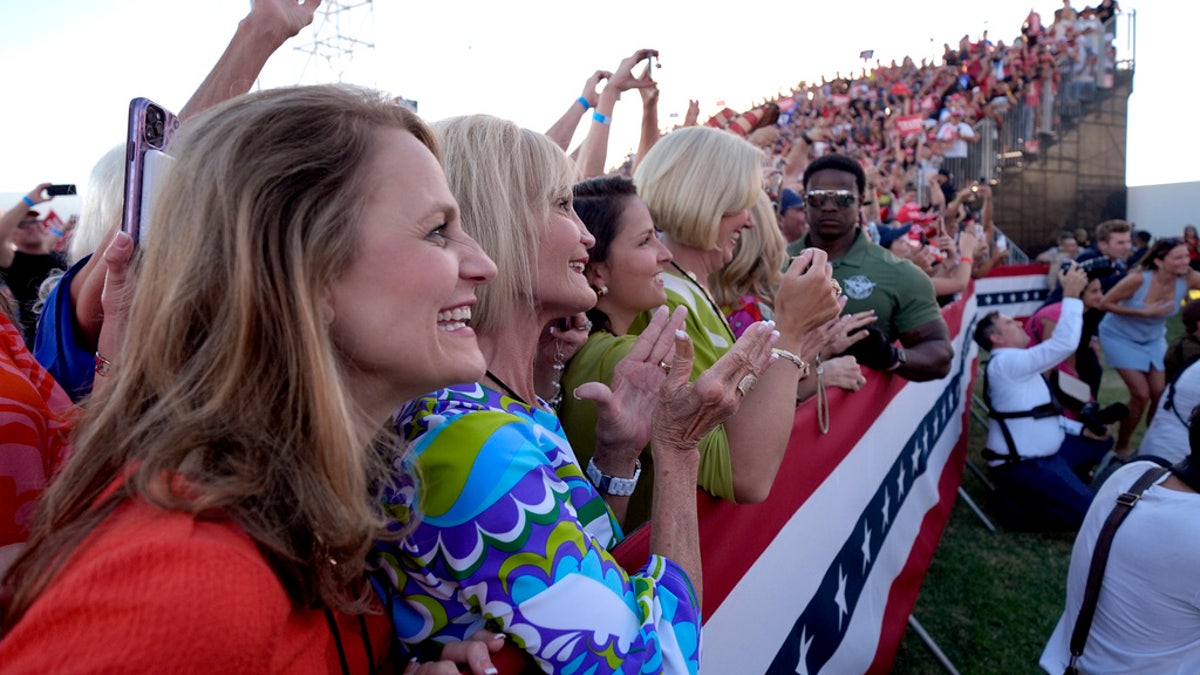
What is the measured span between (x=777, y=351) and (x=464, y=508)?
3.92 ft

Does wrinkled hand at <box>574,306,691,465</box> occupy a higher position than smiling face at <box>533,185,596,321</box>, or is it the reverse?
smiling face at <box>533,185,596,321</box>

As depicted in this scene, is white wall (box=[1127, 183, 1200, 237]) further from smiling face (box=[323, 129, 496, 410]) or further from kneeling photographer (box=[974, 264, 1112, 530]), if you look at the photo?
smiling face (box=[323, 129, 496, 410])

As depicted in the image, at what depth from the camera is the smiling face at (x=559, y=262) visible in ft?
6.03

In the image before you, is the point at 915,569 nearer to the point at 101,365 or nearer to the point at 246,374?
the point at 101,365

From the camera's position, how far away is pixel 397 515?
3.92 feet

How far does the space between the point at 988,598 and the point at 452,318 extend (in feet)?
14.8

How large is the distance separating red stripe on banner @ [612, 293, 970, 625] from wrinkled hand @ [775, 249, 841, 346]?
483 millimetres

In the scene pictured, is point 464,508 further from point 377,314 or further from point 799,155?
point 799,155

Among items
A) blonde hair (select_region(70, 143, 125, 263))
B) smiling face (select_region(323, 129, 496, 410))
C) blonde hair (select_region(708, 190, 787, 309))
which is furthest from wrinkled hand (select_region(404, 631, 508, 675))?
blonde hair (select_region(708, 190, 787, 309))

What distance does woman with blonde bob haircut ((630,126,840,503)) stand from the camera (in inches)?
79.0

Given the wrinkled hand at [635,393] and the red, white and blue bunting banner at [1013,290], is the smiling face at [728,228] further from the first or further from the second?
the red, white and blue bunting banner at [1013,290]

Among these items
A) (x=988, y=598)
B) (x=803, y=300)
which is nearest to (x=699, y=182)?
(x=803, y=300)

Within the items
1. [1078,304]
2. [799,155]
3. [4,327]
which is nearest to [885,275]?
[799,155]

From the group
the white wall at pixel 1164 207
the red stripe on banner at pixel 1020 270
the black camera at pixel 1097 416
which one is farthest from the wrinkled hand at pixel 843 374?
the white wall at pixel 1164 207
